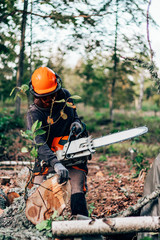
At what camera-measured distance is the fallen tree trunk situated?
6.02 feet

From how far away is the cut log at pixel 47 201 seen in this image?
2.26 m

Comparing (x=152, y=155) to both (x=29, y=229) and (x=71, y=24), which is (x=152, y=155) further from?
(x=29, y=229)

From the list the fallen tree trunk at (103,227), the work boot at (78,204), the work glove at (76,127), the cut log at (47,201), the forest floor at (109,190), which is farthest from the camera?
the forest floor at (109,190)

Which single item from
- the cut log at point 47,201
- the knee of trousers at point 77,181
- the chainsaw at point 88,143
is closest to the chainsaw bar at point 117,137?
the chainsaw at point 88,143

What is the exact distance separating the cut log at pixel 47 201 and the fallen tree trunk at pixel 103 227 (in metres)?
0.41

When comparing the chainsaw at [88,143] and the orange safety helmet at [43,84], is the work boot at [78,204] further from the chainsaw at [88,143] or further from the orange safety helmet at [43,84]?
the orange safety helmet at [43,84]

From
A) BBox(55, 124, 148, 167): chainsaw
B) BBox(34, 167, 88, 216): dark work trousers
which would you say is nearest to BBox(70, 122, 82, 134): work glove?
BBox(55, 124, 148, 167): chainsaw

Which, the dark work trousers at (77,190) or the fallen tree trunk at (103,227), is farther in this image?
the dark work trousers at (77,190)

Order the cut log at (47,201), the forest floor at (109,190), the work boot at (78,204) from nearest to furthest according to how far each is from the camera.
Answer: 1. the cut log at (47,201)
2. the work boot at (78,204)
3. the forest floor at (109,190)

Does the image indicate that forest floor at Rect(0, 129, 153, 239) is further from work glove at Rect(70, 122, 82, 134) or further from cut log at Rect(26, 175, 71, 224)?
work glove at Rect(70, 122, 82, 134)

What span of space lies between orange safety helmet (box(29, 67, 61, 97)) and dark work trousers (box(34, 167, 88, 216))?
0.82 meters

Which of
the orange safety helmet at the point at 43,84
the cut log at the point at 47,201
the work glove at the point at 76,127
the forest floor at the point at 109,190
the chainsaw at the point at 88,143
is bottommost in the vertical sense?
the forest floor at the point at 109,190

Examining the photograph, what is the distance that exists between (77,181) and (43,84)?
3.43 ft

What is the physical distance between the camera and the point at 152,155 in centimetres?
670
